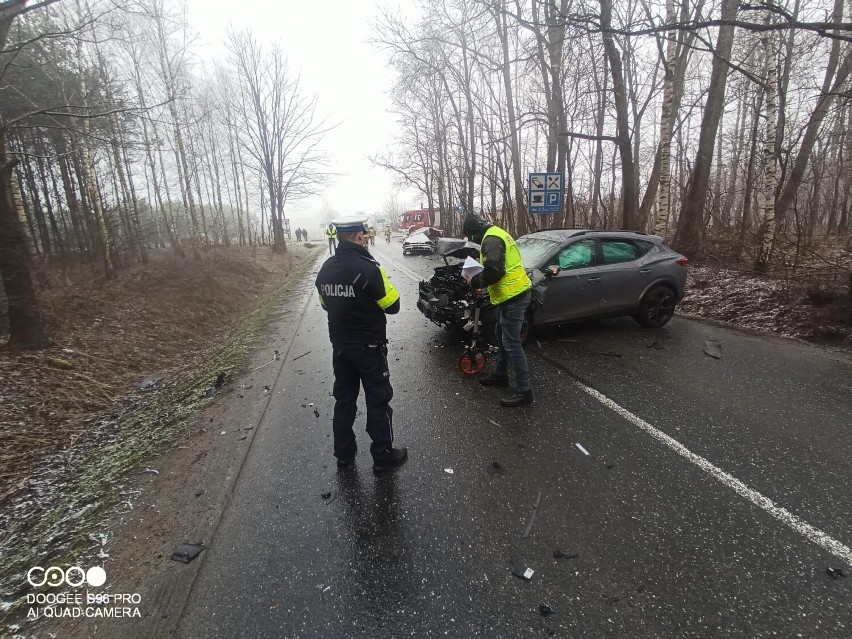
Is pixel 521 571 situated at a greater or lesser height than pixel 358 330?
lesser

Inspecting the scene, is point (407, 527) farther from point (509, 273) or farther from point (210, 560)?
point (509, 273)

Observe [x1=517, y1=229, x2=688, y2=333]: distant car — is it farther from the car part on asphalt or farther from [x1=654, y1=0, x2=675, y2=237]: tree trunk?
[x1=654, y1=0, x2=675, y2=237]: tree trunk

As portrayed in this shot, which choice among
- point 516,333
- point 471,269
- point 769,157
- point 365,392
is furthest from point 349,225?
point 769,157

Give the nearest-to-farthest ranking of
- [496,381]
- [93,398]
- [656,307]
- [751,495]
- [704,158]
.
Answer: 1. [751,495]
2. [496,381]
3. [93,398]
4. [656,307]
5. [704,158]

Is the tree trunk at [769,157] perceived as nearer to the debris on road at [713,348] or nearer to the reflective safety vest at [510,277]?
the debris on road at [713,348]

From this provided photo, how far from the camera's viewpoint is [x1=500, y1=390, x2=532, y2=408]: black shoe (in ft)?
13.3

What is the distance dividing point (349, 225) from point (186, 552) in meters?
2.48

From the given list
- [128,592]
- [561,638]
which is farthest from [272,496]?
[561,638]

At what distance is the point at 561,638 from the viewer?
178cm

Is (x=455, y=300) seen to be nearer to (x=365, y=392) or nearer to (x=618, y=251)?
(x=618, y=251)

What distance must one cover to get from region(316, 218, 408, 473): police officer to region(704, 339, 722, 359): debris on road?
485 cm

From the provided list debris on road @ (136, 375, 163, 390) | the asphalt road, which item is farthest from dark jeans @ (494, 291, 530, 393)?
debris on road @ (136, 375, 163, 390)

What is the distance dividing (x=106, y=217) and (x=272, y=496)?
14273mm

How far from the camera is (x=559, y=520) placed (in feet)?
8.14
